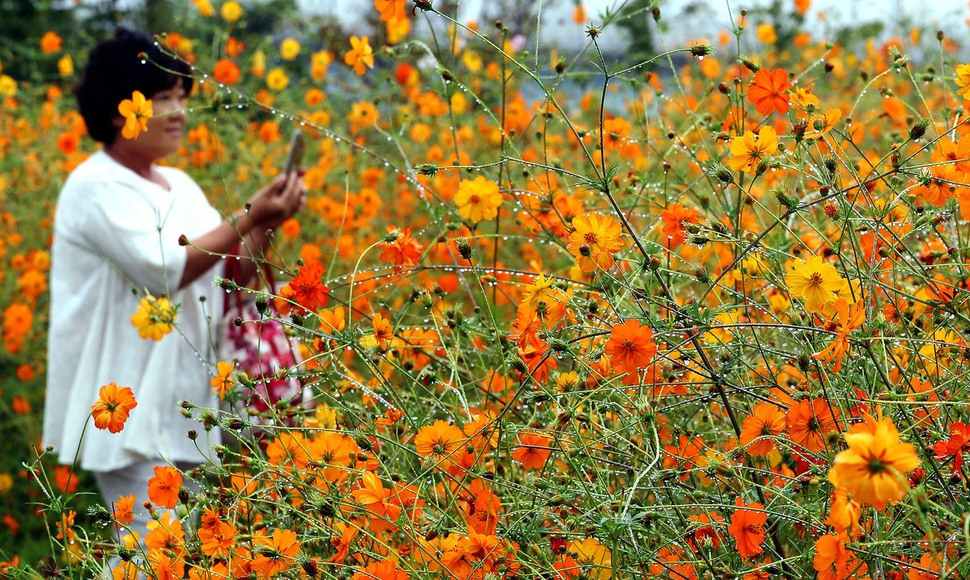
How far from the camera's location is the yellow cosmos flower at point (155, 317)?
1.61 metres

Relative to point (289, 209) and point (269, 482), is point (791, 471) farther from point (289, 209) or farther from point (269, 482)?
point (289, 209)

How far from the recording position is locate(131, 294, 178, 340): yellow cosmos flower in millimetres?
1605

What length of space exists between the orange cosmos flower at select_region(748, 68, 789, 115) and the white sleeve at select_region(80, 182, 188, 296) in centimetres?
128

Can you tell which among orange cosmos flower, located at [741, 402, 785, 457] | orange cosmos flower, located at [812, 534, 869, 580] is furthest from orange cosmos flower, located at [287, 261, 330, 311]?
orange cosmos flower, located at [812, 534, 869, 580]

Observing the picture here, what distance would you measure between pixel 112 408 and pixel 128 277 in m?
1.03

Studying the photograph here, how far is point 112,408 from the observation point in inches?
52.4

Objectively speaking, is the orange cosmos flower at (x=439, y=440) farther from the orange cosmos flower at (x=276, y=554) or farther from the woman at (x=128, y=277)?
the woman at (x=128, y=277)

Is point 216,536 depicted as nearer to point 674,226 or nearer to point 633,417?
point 633,417

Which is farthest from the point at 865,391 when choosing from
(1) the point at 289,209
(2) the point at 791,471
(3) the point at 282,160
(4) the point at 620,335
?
(3) the point at 282,160

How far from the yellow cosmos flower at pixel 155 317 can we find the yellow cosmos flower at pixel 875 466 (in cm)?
105

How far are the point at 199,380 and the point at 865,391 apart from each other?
1.63 m

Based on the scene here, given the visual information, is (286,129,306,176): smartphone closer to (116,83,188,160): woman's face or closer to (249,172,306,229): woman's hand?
(249,172,306,229): woman's hand

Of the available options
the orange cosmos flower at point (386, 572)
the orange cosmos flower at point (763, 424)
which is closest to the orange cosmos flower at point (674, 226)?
the orange cosmos flower at point (763, 424)

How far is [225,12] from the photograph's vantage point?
406 centimetres
